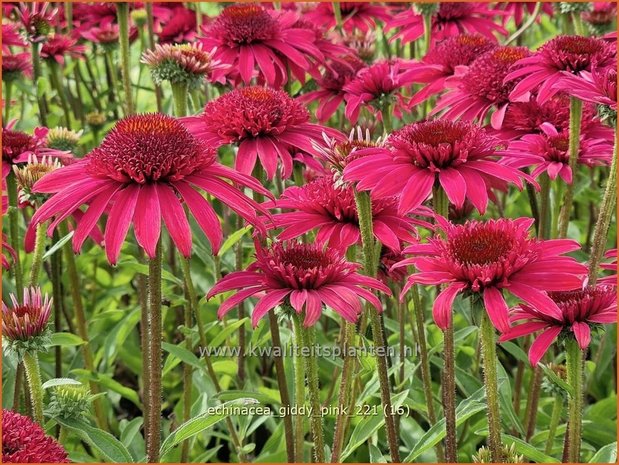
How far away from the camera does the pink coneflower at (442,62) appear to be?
164 cm

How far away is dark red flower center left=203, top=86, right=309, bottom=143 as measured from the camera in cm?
129

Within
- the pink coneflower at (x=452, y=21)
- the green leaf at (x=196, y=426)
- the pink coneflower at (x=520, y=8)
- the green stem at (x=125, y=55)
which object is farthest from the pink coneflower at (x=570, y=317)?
the pink coneflower at (x=520, y=8)

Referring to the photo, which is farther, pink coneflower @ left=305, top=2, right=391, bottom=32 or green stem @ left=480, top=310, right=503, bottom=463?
pink coneflower @ left=305, top=2, right=391, bottom=32

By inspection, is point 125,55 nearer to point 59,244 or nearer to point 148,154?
point 59,244

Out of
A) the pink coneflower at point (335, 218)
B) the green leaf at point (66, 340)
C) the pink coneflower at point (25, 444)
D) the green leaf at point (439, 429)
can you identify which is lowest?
the green leaf at point (439, 429)

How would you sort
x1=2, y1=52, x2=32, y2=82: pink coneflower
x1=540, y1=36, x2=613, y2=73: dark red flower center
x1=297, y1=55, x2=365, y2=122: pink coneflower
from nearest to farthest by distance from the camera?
x1=540, y1=36, x2=613, y2=73: dark red flower center, x1=297, y1=55, x2=365, y2=122: pink coneflower, x1=2, y1=52, x2=32, y2=82: pink coneflower

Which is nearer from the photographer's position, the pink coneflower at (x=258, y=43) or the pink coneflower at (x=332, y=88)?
the pink coneflower at (x=258, y=43)

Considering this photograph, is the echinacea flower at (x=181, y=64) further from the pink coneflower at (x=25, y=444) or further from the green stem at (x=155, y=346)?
the pink coneflower at (x=25, y=444)

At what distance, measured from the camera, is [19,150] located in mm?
1508

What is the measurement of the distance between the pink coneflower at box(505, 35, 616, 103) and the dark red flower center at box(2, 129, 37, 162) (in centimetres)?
85

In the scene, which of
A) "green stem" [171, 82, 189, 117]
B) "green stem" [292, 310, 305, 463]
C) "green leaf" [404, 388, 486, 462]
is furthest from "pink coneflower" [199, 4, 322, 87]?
"green leaf" [404, 388, 486, 462]

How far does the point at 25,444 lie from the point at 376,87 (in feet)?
3.27

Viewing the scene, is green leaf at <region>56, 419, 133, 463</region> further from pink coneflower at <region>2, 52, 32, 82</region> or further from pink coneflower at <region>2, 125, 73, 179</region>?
pink coneflower at <region>2, 52, 32, 82</region>

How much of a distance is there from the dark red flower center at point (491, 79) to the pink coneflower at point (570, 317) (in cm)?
45
